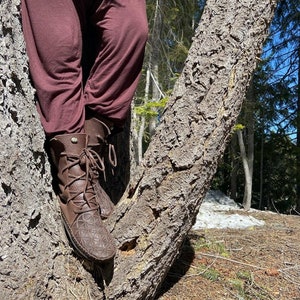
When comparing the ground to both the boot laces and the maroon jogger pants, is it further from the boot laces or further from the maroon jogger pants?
the maroon jogger pants

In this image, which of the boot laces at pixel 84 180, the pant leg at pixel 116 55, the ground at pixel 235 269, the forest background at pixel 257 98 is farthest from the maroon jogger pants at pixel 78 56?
the forest background at pixel 257 98

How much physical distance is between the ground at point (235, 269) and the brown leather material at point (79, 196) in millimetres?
570

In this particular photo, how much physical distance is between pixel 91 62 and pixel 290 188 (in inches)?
523

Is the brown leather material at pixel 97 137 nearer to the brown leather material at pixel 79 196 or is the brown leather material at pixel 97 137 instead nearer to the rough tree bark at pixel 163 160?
the brown leather material at pixel 79 196

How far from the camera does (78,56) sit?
5.52 ft

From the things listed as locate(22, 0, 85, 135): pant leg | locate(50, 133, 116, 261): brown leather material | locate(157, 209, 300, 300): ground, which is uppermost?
locate(22, 0, 85, 135): pant leg

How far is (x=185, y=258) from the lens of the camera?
7.82ft

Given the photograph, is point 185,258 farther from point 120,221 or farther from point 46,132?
point 46,132

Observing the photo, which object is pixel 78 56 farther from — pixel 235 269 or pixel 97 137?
pixel 235 269

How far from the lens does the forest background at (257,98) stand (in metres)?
10.3

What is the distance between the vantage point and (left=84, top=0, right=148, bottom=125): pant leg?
172cm

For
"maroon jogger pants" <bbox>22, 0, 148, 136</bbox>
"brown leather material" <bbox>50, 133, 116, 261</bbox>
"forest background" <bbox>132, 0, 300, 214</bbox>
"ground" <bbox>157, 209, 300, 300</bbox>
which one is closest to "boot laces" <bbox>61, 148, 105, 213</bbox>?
"brown leather material" <bbox>50, 133, 116, 261</bbox>

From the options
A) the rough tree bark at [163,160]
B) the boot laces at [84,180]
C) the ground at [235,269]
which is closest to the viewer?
the rough tree bark at [163,160]

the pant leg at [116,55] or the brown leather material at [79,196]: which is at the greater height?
the pant leg at [116,55]
